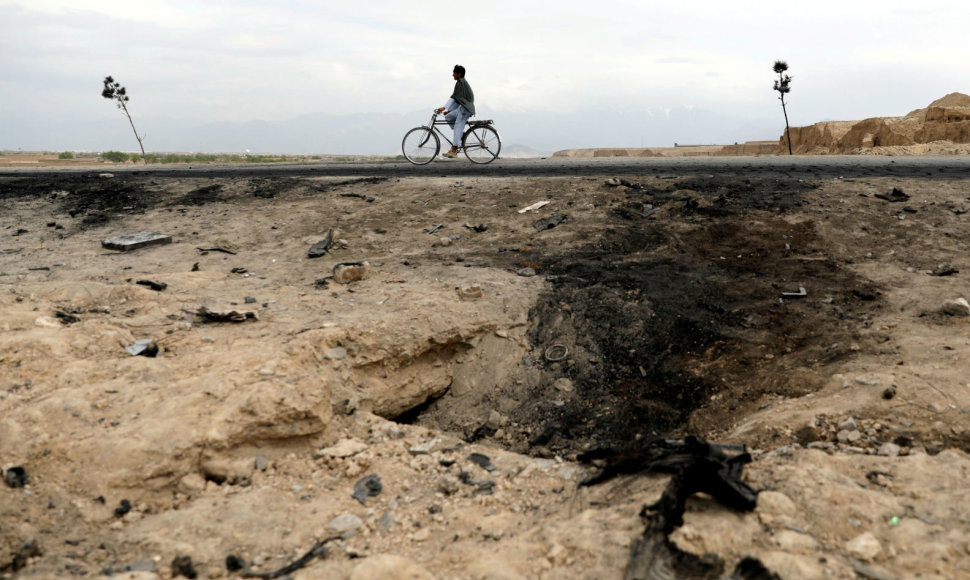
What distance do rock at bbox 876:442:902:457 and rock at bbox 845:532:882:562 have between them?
37.9 inches

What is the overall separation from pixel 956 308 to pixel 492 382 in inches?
131

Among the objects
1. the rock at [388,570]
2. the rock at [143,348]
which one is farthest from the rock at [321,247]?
the rock at [388,570]

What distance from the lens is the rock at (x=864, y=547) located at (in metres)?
1.99

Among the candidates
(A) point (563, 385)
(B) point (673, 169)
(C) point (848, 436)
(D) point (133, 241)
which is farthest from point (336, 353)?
(B) point (673, 169)

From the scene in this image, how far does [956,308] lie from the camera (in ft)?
13.4

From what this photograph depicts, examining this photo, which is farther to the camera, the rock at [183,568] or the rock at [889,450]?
the rock at [889,450]

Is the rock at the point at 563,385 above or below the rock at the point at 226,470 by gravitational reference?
below

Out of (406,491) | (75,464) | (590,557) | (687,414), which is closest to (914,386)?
(687,414)

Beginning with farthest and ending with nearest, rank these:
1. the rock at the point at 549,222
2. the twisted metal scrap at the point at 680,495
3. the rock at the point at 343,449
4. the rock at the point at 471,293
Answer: the rock at the point at 549,222 → the rock at the point at 471,293 → the rock at the point at 343,449 → the twisted metal scrap at the point at 680,495

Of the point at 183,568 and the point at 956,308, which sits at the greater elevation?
the point at 956,308

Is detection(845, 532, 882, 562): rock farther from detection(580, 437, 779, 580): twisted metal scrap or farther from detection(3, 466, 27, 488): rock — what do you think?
detection(3, 466, 27, 488): rock

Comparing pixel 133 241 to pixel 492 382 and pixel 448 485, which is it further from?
pixel 448 485

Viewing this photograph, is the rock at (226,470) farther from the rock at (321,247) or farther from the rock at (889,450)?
the rock at (321,247)

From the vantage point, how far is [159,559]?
92.0 inches
